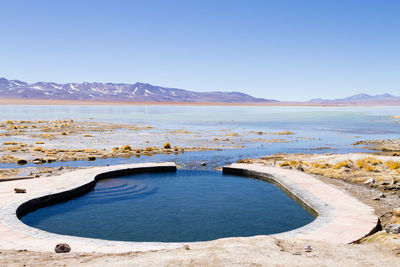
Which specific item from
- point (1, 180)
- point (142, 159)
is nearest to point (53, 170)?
point (1, 180)

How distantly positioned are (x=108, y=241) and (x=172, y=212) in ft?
14.0

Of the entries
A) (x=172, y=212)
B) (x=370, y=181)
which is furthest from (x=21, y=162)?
(x=370, y=181)

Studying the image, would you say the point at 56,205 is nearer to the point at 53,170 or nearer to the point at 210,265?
the point at 53,170

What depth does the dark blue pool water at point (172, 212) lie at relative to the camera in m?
11.0

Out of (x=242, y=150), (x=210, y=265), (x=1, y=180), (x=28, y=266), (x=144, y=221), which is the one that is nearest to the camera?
(x=210, y=265)

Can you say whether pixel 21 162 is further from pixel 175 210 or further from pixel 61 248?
pixel 61 248

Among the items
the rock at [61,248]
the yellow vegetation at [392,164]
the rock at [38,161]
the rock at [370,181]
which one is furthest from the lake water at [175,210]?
the rock at [38,161]

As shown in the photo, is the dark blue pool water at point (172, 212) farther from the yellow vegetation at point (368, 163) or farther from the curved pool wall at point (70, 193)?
the yellow vegetation at point (368, 163)

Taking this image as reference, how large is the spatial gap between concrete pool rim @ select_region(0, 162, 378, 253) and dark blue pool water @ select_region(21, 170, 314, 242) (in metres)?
0.41

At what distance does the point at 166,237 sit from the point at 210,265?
15.4ft

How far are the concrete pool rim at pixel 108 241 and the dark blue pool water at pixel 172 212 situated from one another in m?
0.41

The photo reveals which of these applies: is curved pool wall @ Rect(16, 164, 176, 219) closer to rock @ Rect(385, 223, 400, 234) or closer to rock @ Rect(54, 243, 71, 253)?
rock @ Rect(54, 243, 71, 253)

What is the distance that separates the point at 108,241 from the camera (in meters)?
8.91

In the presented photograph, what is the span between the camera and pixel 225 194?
15.9m
